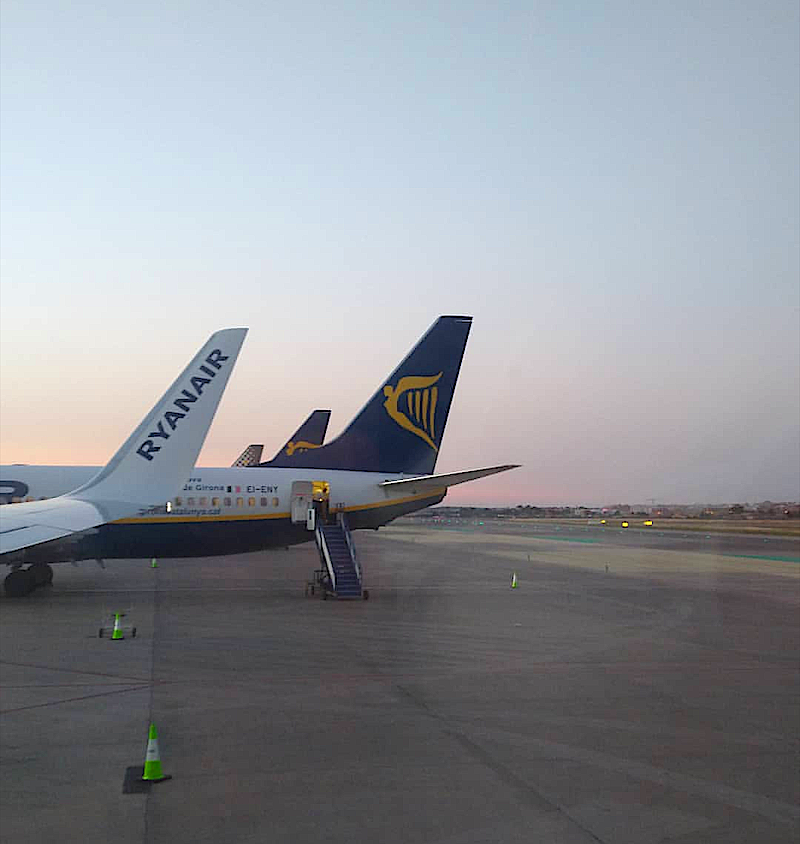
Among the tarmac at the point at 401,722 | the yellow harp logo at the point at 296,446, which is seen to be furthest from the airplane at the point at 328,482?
the yellow harp logo at the point at 296,446

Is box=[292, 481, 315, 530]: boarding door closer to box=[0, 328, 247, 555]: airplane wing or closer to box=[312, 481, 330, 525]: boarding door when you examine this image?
box=[312, 481, 330, 525]: boarding door

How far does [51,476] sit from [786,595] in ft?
84.8

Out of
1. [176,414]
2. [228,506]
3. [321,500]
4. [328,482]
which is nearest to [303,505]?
[321,500]

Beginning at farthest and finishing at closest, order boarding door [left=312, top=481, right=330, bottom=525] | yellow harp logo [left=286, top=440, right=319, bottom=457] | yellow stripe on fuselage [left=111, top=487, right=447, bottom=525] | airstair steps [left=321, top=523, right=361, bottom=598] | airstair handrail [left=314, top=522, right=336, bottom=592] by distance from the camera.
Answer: yellow harp logo [left=286, top=440, right=319, bottom=457] < boarding door [left=312, top=481, right=330, bottom=525] < yellow stripe on fuselage [left=111, top=487, right=447, bottom=525] < airstair handrail [left=314, top=522, right=336, bottom=592] < airstair steps [left=321, top=523, right=361, bottom=598]

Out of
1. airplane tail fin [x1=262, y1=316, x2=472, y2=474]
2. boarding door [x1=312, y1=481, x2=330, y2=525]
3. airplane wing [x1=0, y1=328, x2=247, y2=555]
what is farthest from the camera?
airplane tail fin [x1=262, y1=316, x2=472, y2=474]

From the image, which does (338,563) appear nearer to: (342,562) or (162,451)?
(342,562)

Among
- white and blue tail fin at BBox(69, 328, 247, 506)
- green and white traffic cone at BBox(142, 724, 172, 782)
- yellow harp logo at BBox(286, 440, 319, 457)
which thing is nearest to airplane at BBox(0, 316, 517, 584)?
green and white traffic cone at BBox(142, 724, 172, 782)

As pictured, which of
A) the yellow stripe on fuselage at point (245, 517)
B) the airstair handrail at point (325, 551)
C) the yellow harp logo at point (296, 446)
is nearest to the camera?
the airstair handrail at point (325, 551)

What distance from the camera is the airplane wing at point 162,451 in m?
8.20

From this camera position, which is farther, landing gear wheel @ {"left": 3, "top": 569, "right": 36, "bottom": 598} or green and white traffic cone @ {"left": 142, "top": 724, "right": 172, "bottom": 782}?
landing gear wheel @ {"left": 3, "top": 569, "right": 36, "bottom": 598}

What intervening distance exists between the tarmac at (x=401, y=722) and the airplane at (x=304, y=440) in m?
28.6

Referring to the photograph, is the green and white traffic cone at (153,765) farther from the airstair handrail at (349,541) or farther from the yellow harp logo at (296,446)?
the yellow harp logo at (296,446)

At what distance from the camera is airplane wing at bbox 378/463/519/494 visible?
28006mm

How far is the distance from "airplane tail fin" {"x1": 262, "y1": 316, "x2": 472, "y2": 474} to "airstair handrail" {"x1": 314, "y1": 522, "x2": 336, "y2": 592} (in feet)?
9.18
